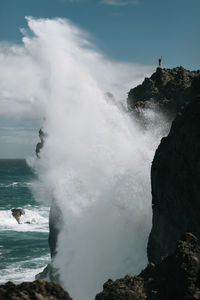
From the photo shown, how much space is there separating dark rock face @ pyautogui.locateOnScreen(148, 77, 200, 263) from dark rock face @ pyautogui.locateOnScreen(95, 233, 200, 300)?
14.9ft

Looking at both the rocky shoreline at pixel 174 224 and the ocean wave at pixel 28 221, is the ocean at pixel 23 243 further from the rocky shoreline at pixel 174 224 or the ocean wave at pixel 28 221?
the rocky shoreline at pixel 174 224

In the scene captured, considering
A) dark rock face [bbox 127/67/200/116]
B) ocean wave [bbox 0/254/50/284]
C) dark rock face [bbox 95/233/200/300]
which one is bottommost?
ocean wave [bbox 0/254/50/284]

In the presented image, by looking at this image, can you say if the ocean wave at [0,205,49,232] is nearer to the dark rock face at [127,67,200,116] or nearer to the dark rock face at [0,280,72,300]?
the dark rock face at [127,67,200,116]

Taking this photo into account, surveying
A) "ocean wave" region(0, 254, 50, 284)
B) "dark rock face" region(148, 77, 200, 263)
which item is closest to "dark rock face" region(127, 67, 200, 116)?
"dark rock face" region(148, 77, 200, 263)

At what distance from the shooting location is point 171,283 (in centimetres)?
921

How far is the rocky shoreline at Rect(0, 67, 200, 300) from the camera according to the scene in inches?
354

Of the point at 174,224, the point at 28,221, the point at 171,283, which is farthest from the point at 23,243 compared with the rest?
the point at 171,283

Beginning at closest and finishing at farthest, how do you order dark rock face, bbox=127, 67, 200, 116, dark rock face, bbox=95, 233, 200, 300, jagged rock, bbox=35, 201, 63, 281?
1. dark rock face, bbox=95, 233, 200, 300
2. jagged rock, bbox=35, 201, 63, 281
3. dark rock face, bbox=127, 67, 200, 116

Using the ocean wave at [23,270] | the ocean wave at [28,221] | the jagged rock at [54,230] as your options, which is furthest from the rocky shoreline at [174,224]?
the ocean wave at [28,221]

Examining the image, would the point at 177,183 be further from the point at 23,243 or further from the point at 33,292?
the point at 23,243

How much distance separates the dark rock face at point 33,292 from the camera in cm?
629

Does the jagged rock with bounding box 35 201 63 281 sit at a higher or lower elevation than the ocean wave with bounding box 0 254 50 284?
higher

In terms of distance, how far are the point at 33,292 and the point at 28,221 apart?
55.2 m

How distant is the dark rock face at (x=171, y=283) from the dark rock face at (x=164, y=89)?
21.1 metres
